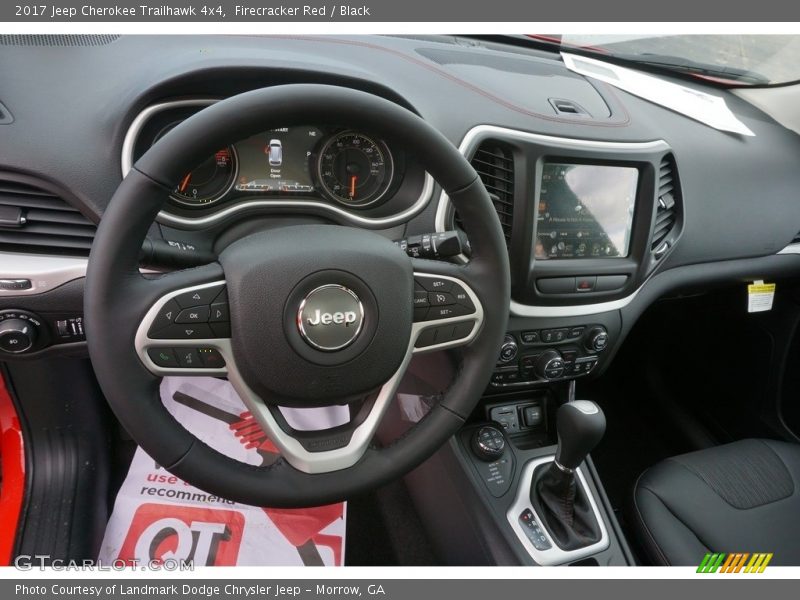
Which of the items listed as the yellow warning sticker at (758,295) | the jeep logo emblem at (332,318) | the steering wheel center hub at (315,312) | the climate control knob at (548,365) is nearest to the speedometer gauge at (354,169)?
the steering wheel center hub at (315,312)

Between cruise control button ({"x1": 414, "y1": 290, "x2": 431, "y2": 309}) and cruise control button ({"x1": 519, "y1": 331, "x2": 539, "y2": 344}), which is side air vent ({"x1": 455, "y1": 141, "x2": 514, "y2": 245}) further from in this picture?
cruise control button ({"x1": 414, "y1": 290, "x2": 431, "y2": 309})

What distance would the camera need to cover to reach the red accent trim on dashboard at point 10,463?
1460mm

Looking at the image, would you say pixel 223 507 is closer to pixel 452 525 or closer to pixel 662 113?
pixel 452 525

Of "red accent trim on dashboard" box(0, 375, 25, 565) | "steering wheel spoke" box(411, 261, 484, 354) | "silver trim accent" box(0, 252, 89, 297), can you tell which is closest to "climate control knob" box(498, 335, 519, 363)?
"steering wheel spoke" box(411, 261, 484, 354)

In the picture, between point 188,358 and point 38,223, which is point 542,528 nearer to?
point 188,358

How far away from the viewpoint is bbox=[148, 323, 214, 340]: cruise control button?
2.56ft

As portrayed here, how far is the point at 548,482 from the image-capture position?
1329 millimetres

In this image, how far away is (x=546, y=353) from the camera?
1376 millimetres

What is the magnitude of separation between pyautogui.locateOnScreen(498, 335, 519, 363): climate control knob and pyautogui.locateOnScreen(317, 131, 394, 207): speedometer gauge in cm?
46

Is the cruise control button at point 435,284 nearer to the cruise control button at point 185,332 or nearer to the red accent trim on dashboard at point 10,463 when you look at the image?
the cruise control button at point 185,332

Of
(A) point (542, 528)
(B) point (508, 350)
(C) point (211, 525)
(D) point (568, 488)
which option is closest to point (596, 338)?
(B) point (508, 350)

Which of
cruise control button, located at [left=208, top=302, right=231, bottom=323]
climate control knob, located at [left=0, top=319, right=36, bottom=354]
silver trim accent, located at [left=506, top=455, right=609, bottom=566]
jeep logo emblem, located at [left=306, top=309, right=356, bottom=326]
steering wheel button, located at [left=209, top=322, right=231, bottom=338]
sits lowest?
silver trim accent, located at [left=506, top=455, right=609, bottom=566]

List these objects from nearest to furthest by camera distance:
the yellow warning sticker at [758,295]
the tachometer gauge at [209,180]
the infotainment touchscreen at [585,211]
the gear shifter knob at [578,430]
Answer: the tachometer gauge at [209,180] < the gear shifter knob at [578,430] < the infotainment touchscreen at [585,211] < the yellow warning sticker at [758,295]

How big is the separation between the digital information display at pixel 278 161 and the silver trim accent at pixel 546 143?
279 millimetres
